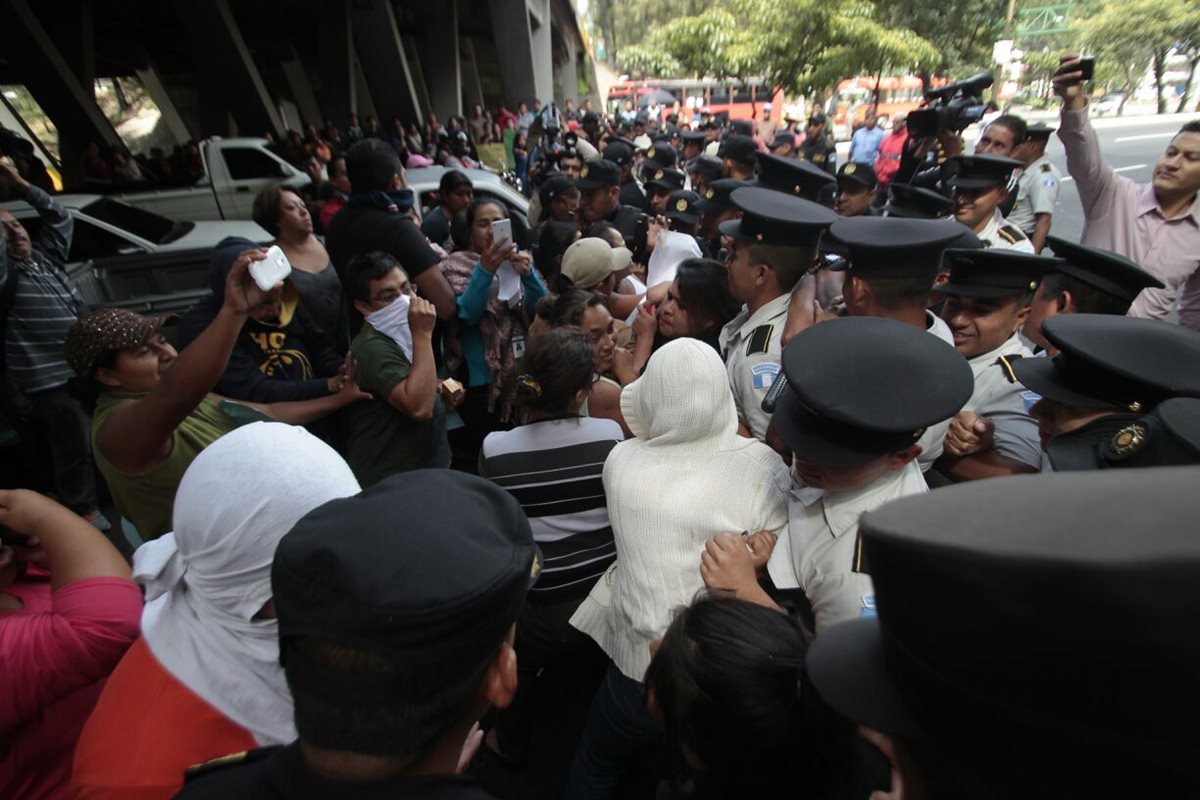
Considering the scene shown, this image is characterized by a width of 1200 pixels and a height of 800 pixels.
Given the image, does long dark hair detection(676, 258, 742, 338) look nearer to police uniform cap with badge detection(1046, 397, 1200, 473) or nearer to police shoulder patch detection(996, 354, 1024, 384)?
police shoulder patch detection(996, 354, 1024, 384)

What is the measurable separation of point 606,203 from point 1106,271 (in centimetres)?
398

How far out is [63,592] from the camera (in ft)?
4.63

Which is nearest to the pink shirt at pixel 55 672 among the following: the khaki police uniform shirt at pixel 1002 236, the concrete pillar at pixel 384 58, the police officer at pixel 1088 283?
the police officer at pixel 1088 283

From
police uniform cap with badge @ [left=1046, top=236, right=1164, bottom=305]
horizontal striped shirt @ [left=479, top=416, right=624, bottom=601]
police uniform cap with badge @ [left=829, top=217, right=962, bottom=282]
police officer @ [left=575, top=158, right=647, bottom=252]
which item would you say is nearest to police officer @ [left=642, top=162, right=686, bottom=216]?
police officer @ [left=575, top=158, right=647, bottom=252]

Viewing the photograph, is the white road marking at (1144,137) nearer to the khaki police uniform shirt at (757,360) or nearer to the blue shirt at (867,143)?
the blue shirt at (867,143)

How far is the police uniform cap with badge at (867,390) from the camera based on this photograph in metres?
1.35

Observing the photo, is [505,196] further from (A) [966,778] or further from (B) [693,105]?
(B) [693,105]

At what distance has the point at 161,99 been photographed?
2130 cm

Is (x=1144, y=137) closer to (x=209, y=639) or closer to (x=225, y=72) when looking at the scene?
(x=225, y=72)

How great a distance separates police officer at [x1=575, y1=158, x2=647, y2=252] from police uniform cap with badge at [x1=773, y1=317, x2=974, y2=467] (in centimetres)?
392

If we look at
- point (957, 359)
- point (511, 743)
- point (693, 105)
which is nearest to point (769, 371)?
point (957, 359)

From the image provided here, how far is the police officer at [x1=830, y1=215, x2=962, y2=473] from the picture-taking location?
2215 millimetres

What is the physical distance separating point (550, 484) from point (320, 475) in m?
→ 0.94


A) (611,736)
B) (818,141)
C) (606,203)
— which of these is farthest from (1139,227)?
(818,141)
